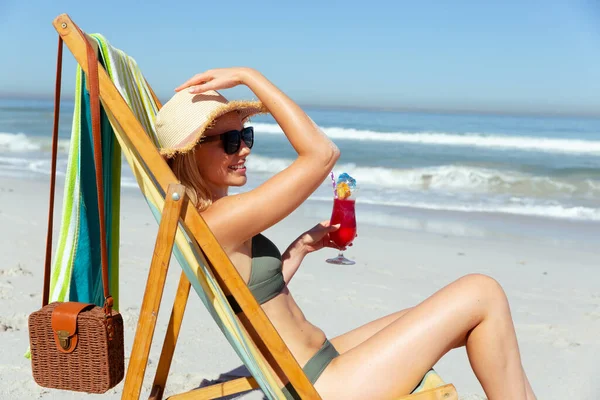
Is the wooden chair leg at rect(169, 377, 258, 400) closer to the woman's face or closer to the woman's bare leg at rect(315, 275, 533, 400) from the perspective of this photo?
the woman's bare leg at rect(315, 275, 533, 400)

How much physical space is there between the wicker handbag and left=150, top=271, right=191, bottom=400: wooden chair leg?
0.51 m

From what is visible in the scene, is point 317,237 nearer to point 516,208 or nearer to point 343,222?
point 343,222

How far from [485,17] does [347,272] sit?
39617 mm

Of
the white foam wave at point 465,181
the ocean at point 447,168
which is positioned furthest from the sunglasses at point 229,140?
the white foam wave at point 465,181

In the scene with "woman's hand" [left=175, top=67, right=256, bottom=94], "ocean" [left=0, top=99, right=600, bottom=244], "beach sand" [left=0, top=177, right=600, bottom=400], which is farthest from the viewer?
"ocean" [left=0, top=99, right=600, bottom=244]

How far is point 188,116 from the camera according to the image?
2.34 metres

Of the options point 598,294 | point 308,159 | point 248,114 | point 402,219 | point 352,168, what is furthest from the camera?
point 352,168

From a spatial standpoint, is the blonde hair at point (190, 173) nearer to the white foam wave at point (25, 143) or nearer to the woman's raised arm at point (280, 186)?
the woman's raised arm at point (280, 186)

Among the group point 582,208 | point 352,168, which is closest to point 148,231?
point 582,208

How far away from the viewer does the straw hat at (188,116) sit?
2.29 m

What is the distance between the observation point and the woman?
2113 mm

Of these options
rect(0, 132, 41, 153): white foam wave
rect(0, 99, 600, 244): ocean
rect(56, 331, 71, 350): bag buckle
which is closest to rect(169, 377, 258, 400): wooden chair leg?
rect(56, 331, 71, 350): bag buckle

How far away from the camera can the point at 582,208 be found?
29.9ft

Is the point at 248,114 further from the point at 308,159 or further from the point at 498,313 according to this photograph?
the point at 498,313
